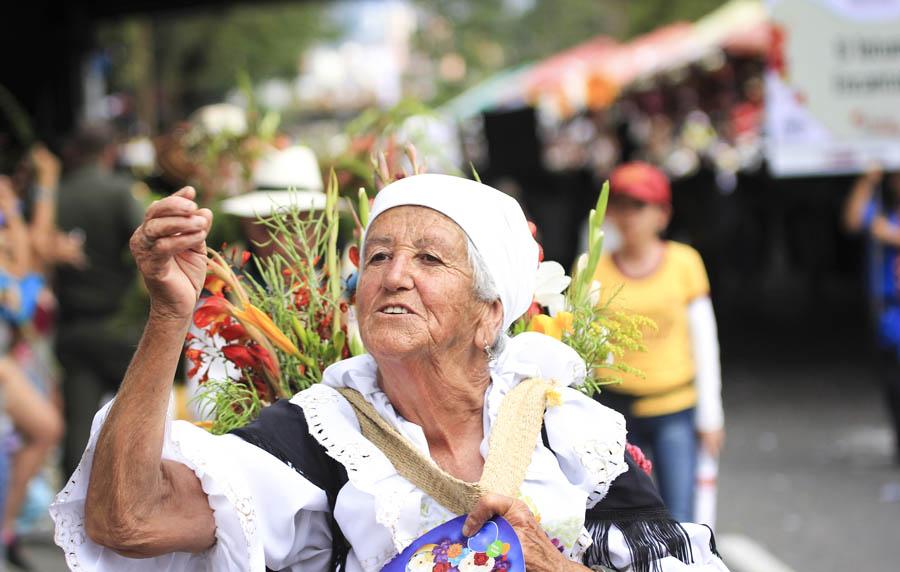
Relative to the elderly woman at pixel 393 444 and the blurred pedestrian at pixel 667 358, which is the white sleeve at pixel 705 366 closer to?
the blurred pedestrian at pixel 667 358

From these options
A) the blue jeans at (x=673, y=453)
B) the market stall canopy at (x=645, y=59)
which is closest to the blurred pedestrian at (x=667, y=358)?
the blue jeans at (x=673, y=453)

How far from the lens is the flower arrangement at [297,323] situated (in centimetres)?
284

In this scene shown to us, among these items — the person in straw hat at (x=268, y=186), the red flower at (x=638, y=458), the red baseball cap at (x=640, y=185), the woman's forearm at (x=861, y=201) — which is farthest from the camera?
the woman's forearm at (x=861, y=201)

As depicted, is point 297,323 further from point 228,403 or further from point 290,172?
point 290,172

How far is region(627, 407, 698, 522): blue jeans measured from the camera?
5.39m

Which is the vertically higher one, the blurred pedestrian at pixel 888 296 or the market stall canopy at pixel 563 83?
the market stall canopy at pixel 563 83

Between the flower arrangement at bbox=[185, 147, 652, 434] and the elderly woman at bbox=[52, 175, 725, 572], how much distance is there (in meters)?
0.19

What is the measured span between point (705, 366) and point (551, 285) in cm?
276

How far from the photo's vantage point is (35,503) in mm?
7590

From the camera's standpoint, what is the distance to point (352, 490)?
2420 mm

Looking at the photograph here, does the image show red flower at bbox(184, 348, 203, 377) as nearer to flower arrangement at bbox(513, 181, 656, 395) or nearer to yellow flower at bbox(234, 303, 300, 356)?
yellow flower at bbox(234, 303, 300, 356)

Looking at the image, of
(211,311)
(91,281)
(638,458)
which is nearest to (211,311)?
(211,311)

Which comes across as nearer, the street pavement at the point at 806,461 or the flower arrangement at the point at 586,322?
the flower arrangement at the point at 586,322

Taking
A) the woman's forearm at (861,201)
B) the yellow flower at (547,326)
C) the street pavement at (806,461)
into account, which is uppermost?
the yellow flower at (547,326)
